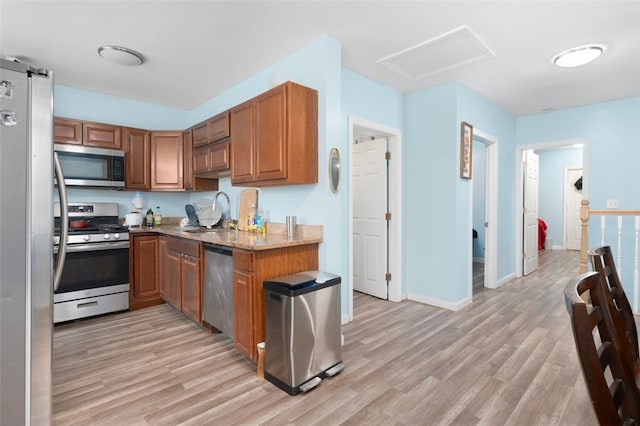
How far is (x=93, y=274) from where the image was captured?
127 inches

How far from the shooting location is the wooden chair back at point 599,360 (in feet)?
2.37

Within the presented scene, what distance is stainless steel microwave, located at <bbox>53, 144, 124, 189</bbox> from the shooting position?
3461 mm

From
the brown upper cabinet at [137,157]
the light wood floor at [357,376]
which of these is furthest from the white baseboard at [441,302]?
the brown upper cabinet at [137,157]

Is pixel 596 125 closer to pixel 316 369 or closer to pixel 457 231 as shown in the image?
pixel 457 231

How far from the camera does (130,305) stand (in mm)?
3490

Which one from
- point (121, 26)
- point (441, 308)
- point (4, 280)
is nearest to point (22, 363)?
point (4, 280)

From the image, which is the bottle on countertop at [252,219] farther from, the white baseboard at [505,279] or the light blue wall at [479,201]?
the light blue wall at [479,201]

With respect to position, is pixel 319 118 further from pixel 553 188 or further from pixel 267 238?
pixel 553 188

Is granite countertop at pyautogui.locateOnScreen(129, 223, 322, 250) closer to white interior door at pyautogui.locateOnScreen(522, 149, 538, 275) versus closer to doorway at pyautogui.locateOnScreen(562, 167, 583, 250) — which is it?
white interior door at pyautogui.locateOnScreen(522, 149, 538, 275)

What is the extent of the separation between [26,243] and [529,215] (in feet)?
20.4

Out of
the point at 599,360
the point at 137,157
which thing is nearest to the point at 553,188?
the point at 599,360

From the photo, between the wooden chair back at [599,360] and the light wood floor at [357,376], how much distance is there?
1061 millimetres

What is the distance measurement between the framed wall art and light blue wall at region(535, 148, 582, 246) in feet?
17.8

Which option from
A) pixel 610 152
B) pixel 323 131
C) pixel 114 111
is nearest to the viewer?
pixel 323 131
